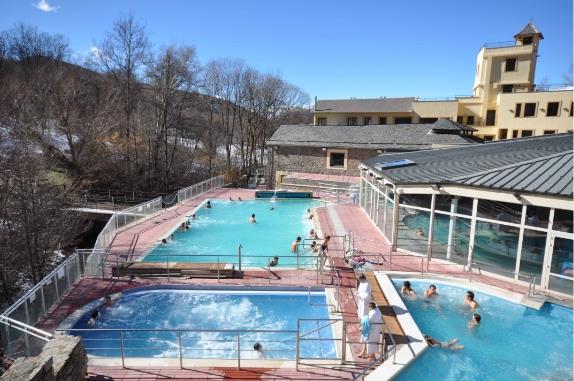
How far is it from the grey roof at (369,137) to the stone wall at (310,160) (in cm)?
59

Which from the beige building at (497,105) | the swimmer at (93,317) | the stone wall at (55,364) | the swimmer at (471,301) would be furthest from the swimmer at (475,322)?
the beige building at (497,105)

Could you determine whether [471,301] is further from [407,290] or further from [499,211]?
[499,211]

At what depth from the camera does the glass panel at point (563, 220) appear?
31.1ft

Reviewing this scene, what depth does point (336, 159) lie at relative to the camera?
1228 inches

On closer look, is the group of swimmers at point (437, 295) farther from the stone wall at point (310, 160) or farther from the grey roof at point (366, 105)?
the grey roof at point (366, 105)

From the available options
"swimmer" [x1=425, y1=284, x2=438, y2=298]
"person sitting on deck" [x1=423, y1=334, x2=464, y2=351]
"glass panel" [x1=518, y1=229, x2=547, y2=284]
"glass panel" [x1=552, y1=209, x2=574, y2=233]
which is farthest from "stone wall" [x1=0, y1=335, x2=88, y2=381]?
"glass panel" [x1=552, y1=209, x2=574, y2=233]

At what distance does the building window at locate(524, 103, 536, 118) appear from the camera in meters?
32.0

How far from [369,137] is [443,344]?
24.8m

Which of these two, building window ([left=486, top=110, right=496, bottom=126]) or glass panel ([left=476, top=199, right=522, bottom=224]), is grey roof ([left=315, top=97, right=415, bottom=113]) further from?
glass panel ([left=476, top=199, right=522, bottom=224])

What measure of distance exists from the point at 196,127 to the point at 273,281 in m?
32.6

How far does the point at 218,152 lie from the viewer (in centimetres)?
4803

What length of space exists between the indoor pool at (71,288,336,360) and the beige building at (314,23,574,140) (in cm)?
3229

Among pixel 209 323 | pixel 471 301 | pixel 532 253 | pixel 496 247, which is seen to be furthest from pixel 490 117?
pixel 209 323

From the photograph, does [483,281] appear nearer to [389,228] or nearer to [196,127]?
[389,228]
